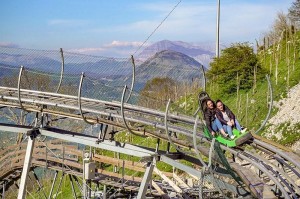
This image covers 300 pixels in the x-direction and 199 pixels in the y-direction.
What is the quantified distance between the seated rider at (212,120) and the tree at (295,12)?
2214 centimetres

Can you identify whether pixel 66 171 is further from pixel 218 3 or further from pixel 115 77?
pixel 218 3

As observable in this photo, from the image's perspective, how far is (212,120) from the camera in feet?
32.1

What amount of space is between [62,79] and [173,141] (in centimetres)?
319

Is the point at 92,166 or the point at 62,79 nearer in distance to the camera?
the point at 62,79

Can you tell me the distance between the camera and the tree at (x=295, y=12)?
30.5m

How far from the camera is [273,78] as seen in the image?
22312mm

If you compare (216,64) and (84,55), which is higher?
(84,55)

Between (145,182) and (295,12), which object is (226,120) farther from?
(295,12)

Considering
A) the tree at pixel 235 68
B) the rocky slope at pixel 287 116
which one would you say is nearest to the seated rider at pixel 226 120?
the rocky slope at pixel 287 116

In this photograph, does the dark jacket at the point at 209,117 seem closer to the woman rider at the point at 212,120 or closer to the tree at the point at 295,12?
the woman rider at the point at 212,120

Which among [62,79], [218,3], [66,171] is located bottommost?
[66,171]

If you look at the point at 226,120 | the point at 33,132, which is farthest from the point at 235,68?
the point at 226,120

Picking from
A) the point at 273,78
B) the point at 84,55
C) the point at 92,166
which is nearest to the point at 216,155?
the point at 84,55

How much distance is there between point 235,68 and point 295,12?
9063 millimetres
